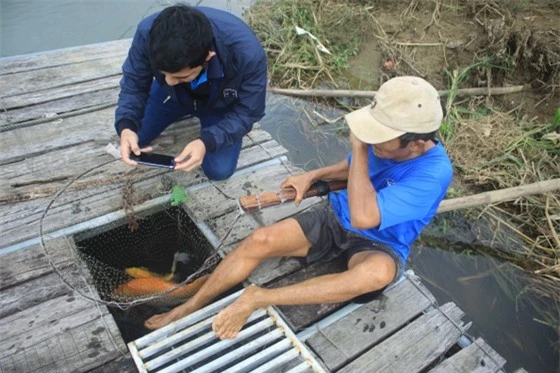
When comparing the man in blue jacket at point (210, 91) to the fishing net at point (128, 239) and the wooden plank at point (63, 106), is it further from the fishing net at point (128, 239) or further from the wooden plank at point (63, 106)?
the wooden plank at point (63, 106)

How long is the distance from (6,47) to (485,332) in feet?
23.7

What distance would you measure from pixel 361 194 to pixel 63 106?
339cm

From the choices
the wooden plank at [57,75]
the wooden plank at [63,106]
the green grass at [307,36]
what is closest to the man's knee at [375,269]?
the wooden plank at [63,106]

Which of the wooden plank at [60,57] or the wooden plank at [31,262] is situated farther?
the wooden plank at [60,57]

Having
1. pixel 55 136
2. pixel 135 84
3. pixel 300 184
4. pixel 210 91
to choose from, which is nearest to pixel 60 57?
pixel 55 136

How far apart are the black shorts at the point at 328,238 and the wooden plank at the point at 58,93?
2825mm

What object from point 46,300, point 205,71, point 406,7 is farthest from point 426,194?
point 406,7

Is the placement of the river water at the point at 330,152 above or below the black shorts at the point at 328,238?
below

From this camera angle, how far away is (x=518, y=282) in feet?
13.1

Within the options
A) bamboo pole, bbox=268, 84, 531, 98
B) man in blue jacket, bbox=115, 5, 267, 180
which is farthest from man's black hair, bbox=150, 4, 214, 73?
bamboo pole, bbox=268, 84, 531, 98

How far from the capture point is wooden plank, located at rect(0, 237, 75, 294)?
288 centimetres

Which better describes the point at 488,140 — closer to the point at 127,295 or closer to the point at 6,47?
the point at 127,295

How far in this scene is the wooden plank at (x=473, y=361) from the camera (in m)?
2.61

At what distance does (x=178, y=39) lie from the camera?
2549 mm
